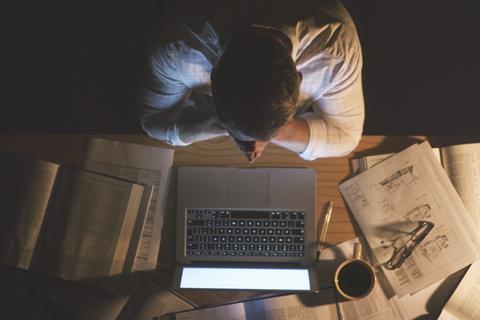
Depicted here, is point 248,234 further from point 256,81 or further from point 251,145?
point 256,81

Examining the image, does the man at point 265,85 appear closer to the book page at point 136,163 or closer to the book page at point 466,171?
the book page at point 136,163

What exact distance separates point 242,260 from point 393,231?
333 mm

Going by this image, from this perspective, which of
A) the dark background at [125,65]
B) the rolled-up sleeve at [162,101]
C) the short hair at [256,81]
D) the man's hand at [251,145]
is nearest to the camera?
the short hair at [256,81]

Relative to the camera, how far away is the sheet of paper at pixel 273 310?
3.13ft

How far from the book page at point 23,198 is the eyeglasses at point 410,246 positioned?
2.49ft

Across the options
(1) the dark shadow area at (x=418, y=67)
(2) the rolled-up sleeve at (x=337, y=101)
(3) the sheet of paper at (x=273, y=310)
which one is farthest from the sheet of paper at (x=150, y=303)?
(1) the dark shadow area at (x=418, y=67)

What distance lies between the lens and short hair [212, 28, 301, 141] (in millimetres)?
615

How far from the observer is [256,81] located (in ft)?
2.02

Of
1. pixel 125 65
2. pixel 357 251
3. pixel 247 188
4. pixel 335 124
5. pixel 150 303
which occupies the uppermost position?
pixel 125 65

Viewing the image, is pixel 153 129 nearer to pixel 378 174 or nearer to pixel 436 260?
pixel 378 174

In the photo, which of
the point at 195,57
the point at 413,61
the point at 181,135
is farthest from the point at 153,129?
the point at 413,61

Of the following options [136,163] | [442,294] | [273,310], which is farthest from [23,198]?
[442,294]

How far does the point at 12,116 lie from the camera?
1471 millimetres

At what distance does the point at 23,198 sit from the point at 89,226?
0.53 ft
